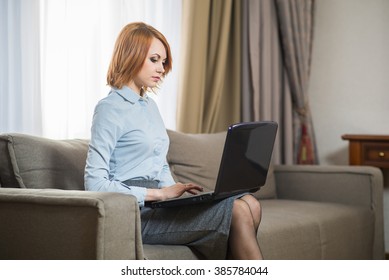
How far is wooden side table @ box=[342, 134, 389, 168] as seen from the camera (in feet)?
12.4

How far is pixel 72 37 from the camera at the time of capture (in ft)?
9.89

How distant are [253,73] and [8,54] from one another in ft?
5.56

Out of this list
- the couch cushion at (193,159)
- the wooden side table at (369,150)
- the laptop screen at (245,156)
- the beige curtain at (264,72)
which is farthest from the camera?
the beige curtain at (264,72)

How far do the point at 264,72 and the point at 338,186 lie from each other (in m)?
0.96

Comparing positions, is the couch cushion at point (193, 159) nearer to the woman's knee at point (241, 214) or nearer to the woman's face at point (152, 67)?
the woman's face at point (152, 67)

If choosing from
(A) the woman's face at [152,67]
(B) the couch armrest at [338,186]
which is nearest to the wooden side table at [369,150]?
(B) the couch armrest at [338,186]

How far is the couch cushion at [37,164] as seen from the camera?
2.30m

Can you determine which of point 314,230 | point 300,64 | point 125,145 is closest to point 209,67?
point 300,64

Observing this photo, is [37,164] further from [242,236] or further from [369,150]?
[369,150]

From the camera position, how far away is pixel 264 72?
13.4 ft

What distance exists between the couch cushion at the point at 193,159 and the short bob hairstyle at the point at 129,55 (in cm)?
85

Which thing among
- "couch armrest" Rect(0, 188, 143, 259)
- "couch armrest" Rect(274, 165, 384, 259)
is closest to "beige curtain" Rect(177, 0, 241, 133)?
"couch armrest" Rect(274, 165, 384, 259)

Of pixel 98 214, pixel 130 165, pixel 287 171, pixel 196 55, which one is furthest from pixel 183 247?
pixel 196 55
